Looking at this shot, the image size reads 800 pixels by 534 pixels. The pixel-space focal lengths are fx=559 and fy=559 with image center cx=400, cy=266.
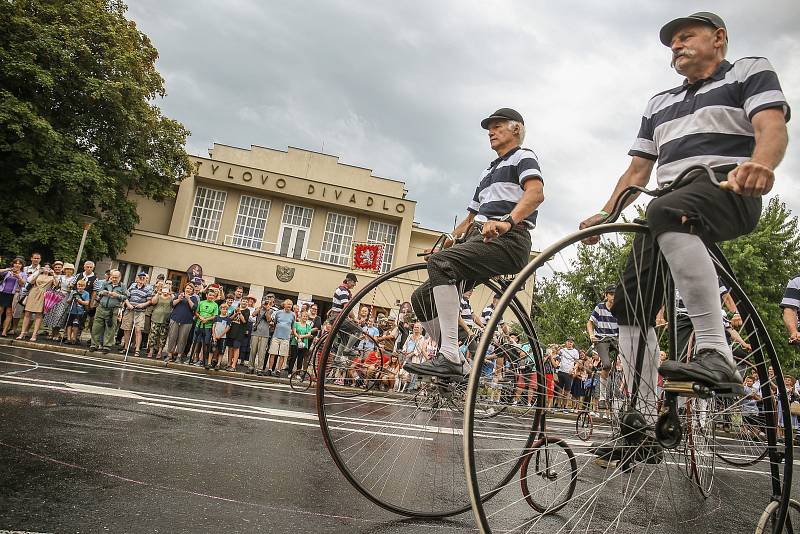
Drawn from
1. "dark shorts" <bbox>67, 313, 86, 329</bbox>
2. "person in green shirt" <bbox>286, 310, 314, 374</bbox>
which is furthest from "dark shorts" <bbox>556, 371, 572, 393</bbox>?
"dark shorts" <bbox>67, 313, 86, 329</bbox>

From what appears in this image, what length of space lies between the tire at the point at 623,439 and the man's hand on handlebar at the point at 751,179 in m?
0.42

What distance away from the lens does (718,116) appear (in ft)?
8.93

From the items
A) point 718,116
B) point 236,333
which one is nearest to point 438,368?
point 718,116

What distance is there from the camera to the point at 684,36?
9.59 ft

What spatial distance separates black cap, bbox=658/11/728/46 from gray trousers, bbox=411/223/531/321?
4.53ft

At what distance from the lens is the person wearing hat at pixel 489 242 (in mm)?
3457

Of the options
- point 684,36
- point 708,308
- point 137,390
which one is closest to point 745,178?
point 708,308

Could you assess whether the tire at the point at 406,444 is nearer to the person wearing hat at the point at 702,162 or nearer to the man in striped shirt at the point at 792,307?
the person wearing hat at the point at 702,162

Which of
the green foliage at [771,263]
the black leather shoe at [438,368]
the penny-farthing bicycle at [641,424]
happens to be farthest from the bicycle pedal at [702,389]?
the green foliage at [771,263]

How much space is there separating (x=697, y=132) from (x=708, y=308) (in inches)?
36.2

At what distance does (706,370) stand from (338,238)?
3621 centimetres

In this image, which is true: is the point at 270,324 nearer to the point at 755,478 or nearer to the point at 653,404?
the point at 755,478

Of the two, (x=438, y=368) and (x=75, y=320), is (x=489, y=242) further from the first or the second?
(x=75, y=320)

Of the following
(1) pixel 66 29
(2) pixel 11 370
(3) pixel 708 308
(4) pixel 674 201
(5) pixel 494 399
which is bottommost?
(2) pixel 11 370
